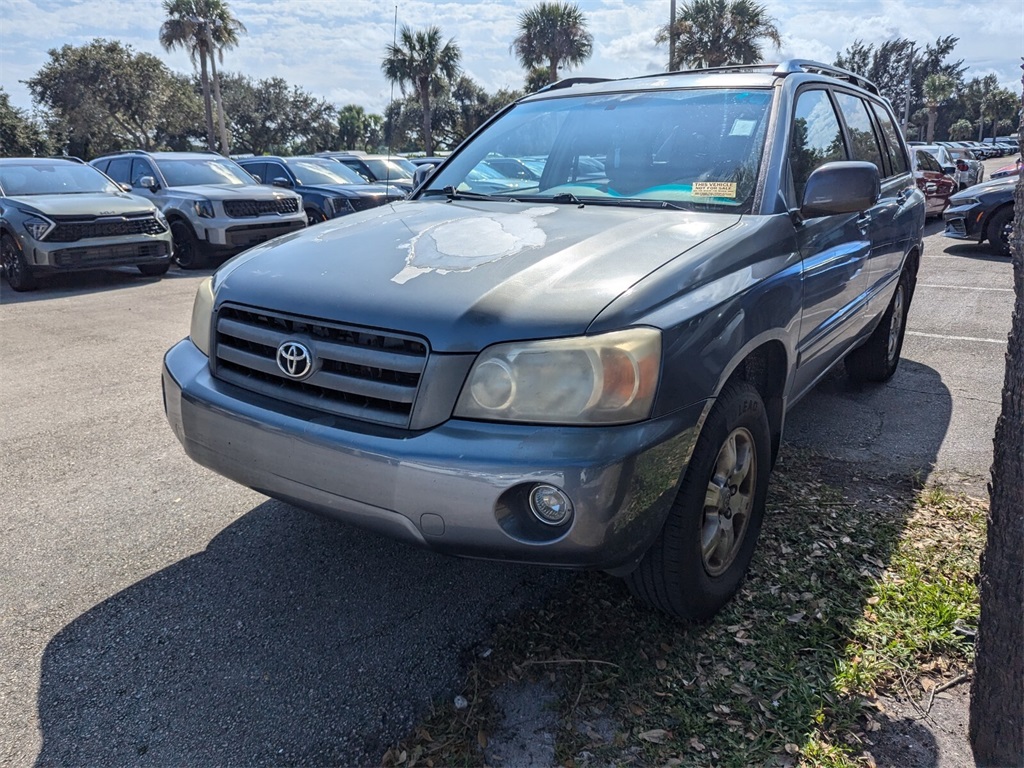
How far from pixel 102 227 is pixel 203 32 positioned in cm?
3114

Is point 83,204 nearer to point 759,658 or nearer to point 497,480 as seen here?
point 497,480

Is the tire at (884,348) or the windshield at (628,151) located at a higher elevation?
the windshield at (628,151)

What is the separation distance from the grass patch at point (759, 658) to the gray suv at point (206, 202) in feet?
32.1

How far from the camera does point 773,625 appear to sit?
2.60 meters

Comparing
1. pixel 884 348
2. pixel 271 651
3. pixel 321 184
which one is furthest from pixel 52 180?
pixel 884 348

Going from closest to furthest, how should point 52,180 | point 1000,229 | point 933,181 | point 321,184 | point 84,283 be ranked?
1. point 52,180
2. point 84,283
3. point 1000,229
4. point 321,184
5. point 933,181

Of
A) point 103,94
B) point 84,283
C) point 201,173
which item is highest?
point 103,94

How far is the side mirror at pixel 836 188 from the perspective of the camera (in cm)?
283

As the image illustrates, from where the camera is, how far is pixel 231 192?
37.2 ft

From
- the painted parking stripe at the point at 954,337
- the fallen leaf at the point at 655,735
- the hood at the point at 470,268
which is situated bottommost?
the fallen leaf at the point at 655,735

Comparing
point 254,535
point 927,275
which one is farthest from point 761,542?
point 927,275

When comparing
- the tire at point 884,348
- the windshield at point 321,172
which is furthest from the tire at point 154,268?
the tire at point 884,348

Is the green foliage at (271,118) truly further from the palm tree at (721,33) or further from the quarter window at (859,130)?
the quarter window at (859,130)

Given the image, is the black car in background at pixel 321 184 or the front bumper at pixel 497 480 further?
the black car in background at pixel 321 184
